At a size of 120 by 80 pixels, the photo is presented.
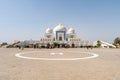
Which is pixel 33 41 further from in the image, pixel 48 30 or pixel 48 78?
pixel 48 78

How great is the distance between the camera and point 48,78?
5293mm

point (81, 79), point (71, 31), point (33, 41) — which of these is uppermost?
point (71, 31)

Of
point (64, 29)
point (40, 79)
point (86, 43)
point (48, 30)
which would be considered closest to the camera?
point (40, 79)

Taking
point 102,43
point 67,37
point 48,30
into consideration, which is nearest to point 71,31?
point 67,37

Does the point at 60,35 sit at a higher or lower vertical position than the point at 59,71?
higher

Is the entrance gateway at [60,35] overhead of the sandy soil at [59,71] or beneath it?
overhead

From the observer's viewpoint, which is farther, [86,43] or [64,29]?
[64,29]

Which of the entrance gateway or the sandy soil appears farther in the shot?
the entrance gateway

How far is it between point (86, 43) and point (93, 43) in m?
3.48

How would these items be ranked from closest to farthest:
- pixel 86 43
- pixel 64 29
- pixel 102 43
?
pixel 102 43, pixel 86 43, pixel 64 29

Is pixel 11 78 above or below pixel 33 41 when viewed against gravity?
below

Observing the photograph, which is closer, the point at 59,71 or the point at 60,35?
the point at 59,71

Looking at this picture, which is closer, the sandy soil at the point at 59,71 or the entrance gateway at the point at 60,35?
the sandy soil at the point at 59,71

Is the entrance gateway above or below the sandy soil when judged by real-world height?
above
